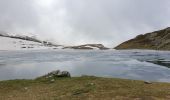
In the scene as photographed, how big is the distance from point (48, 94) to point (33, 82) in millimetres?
9234

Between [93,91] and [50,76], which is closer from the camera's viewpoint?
[93,91]

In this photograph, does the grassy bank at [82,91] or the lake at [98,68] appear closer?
the grassy bank at [82,91]

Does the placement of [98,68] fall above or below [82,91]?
above

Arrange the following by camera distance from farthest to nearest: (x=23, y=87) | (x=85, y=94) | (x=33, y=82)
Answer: (x=33, y=82) < (x=23, y=87) < (x=85, y=94)

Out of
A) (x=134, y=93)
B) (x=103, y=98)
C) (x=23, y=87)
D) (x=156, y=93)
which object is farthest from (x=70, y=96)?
(x=23, y=87)

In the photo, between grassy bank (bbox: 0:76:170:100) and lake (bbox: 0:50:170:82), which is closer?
grassy bank (bbox: 0:76:170:100)

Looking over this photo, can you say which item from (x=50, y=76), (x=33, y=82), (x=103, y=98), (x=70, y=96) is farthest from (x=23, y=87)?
(x=103, y=98)

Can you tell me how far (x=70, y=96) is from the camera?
26672 millimetres

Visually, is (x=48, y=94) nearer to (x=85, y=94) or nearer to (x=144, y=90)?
(x=85, y=94)

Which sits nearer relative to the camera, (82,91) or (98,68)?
(82,91)

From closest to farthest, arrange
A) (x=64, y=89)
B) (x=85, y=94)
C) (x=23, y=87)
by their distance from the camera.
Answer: (x=85, y=94) → (x=64, y=89) → (x=23, y=87)

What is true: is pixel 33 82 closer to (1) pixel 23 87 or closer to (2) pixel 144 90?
(1) pixel 23 87

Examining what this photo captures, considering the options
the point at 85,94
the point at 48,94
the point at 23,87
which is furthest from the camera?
the point at 23,87

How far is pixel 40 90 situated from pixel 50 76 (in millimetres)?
8553
